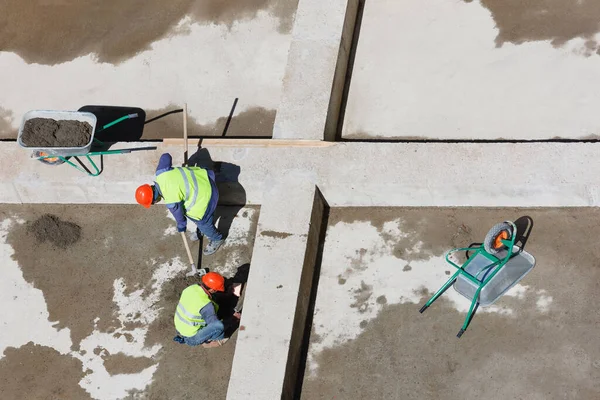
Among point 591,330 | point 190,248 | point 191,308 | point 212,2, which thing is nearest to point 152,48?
point 212,2

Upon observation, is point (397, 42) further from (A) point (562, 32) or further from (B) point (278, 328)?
(B) point (278, 328)

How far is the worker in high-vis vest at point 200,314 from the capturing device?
6004 millimetres

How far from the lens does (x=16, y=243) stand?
7391 mm

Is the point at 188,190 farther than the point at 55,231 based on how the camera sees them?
No

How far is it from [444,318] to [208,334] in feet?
7.83

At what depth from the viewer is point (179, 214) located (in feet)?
21.7

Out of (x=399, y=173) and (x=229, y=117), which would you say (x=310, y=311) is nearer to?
(x=399, y=173)

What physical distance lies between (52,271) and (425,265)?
14.1 feet

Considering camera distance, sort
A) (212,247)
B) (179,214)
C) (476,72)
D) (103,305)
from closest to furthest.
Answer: (179,214), (103,305), (212,247), (476,72)

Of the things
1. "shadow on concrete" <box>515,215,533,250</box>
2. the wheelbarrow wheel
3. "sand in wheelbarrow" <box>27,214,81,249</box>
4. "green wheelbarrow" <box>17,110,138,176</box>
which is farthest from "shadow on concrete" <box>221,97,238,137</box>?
"shadow on concrete" <box>515,215,533,250</box>

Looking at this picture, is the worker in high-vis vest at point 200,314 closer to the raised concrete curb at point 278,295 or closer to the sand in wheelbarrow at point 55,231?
the raised concrete curb at point 278,295

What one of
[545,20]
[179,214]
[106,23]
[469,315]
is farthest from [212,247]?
[545,20]

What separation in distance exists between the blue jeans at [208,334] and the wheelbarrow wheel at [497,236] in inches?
107

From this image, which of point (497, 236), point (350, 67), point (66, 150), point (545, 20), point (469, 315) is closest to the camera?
point (497, 236)
